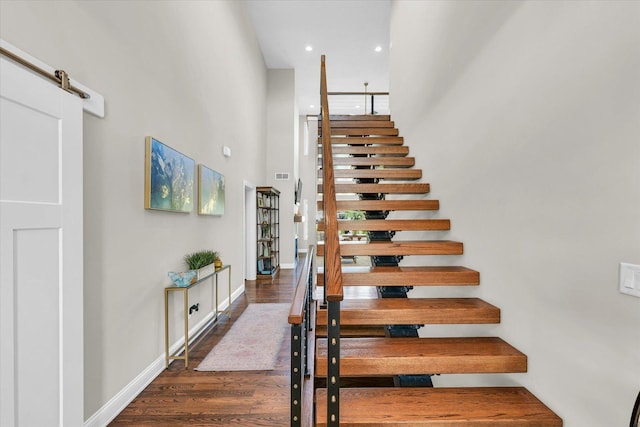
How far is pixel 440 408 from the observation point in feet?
5.18

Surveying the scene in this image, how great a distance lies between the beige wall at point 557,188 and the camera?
125 cm

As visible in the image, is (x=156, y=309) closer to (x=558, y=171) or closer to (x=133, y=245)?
(x=133, y=245)

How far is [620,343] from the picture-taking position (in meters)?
1.25

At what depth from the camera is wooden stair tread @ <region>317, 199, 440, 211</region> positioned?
9.48 ft

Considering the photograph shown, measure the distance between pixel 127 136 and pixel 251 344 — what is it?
2.18 meters

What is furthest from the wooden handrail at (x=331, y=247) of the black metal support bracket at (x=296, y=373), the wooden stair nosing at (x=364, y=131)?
the wooden stair nosing at (x=364, y=131)

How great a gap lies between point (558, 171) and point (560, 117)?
265 mm

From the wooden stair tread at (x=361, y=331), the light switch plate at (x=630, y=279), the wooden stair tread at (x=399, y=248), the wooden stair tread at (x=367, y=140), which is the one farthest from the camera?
the wooden stair tread at (x=367, y=140)

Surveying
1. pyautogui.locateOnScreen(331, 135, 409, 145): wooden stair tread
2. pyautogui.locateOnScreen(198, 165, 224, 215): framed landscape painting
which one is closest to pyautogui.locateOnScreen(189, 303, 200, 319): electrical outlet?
pyautogui.locateOnScreen(198, 165, 224, 215): framed landscape painting

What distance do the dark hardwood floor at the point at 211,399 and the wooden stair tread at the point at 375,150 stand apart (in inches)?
93.7

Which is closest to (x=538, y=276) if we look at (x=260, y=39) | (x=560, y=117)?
(x=560, y=117)

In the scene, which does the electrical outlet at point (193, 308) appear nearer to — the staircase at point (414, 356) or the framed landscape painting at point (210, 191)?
the framed landscape painting at point (210, 191)

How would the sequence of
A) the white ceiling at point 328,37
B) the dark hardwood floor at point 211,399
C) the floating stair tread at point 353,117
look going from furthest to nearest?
1. the white ceiling at point 328,37
2. the floating stair tread at point 353,117
3. the dark hardwood floor at point 211,399

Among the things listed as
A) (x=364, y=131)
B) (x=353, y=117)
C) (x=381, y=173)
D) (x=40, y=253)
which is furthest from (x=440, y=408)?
(x=353, y=117)
